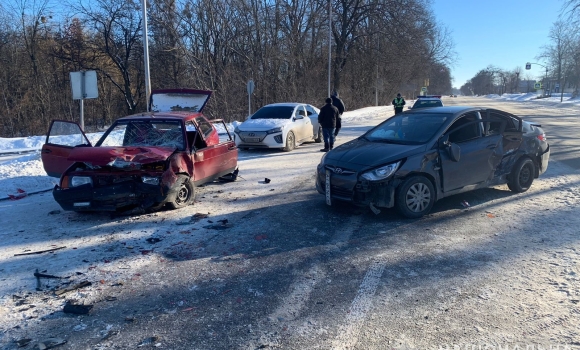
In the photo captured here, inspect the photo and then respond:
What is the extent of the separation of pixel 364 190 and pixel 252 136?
8180mm

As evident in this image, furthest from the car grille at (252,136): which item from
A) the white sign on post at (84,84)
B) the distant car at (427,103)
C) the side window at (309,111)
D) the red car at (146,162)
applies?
the distant car at (427,103)

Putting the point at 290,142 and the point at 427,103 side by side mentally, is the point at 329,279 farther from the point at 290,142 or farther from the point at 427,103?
the point at 427,103

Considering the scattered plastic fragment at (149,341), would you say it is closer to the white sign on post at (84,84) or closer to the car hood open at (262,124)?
the white sign on post at (84,84)

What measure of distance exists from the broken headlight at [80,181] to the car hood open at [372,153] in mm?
3662

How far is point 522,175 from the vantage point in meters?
7.88

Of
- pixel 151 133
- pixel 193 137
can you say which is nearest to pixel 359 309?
pixel 193 137

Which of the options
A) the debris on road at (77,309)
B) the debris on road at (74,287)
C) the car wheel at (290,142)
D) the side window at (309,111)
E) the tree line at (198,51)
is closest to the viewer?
the debris on road at (77,309)

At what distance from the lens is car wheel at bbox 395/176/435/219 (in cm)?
628

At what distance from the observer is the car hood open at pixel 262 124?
13953 millimetres

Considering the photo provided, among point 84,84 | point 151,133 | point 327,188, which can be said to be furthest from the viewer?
point 84,84

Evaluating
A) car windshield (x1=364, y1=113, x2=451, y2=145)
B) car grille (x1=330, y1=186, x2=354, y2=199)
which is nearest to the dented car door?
car grille (x1=330, y1=186, x2=354, y2=199)

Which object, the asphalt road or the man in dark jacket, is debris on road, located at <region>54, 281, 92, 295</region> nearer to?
the asphalt road

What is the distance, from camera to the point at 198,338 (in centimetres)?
341

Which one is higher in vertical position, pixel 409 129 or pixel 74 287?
pixel 409 129
